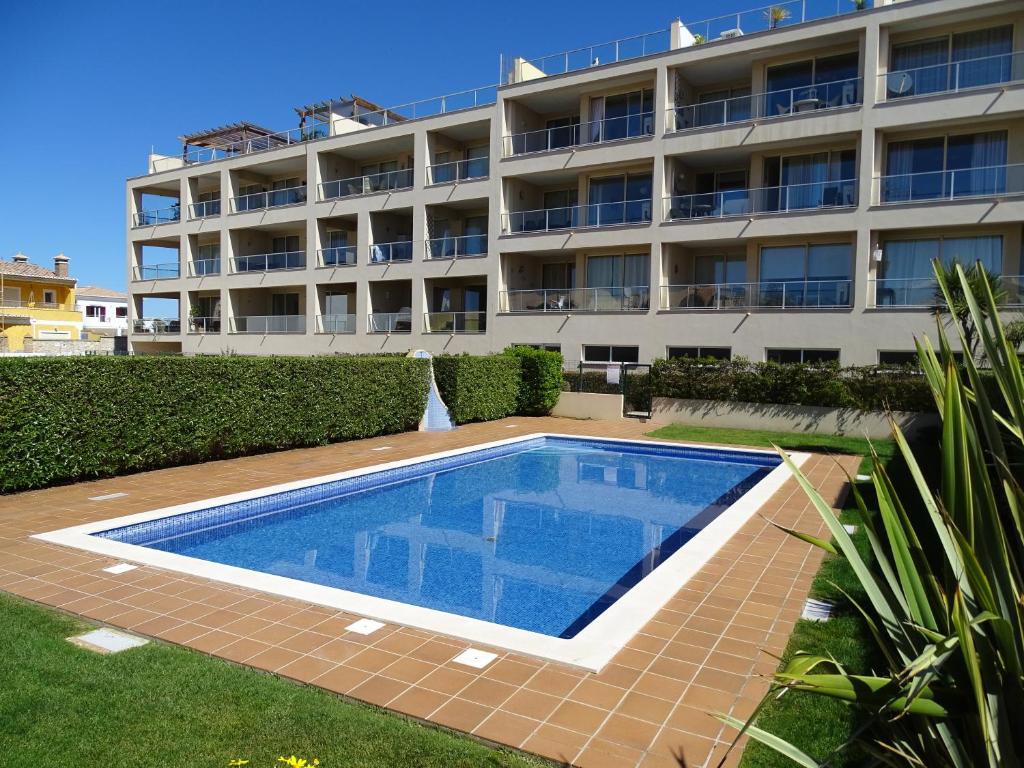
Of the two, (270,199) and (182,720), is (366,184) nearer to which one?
(270,199)

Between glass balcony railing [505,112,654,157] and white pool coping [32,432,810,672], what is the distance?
58.6 ft

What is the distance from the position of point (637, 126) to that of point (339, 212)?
13558mm

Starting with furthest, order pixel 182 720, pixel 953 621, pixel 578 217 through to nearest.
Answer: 1. pixel 578 217
2. pixel 182 720
3. pixel 953 621

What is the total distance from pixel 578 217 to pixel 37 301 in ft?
156

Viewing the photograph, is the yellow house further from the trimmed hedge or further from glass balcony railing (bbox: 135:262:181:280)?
the trimmed hedge

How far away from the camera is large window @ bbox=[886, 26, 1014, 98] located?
18.9 meters

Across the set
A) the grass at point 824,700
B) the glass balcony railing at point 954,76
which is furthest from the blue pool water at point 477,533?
the glass balcony railing at point 954,76

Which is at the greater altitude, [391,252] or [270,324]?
[391,252]

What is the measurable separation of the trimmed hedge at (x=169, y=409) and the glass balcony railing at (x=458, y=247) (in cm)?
1128

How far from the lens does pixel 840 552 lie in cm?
241

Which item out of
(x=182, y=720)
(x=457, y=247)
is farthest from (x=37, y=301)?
(x=182, y=720)

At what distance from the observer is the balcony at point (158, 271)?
36.8 meters

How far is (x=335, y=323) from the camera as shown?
30703mm

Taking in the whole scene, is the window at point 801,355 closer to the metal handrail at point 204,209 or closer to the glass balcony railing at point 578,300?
the glass balcony railing at point 578,300
